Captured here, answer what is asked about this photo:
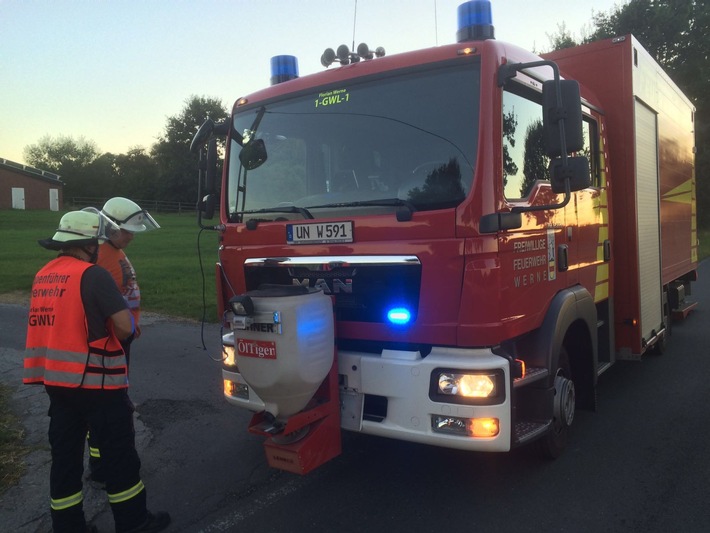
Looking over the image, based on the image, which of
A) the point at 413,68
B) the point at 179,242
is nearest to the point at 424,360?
the point at 413,68

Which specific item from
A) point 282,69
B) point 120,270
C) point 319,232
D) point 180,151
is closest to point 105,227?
point 120,270

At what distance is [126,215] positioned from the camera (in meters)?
4.36

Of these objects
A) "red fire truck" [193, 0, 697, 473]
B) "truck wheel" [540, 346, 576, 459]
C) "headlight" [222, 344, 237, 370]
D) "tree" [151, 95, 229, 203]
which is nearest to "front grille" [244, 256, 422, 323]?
"red fire truck" [193, 0, 697, 473]

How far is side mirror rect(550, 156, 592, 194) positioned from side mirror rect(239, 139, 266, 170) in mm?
2026

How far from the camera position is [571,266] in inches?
170

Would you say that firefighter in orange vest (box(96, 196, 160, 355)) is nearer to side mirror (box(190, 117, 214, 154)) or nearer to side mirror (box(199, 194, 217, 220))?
side mirror (box(199, 194, 217, 220))

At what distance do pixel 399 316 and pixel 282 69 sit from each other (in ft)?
8.06

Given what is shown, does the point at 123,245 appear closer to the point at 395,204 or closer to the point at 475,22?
the point at 395,204

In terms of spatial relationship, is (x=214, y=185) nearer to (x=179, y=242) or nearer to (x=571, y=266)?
(x=571, y=266)

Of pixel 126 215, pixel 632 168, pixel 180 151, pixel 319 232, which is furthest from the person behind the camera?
pixel 180 151

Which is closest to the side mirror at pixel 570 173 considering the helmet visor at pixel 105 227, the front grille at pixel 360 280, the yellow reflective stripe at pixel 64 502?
the front grille at pixel 360 280

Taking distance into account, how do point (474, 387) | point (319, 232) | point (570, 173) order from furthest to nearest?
point (319, 232) → point (570, 173) → point (474, 387)

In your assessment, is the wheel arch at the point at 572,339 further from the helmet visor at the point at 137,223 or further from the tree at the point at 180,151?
the tree at the point at 180,151

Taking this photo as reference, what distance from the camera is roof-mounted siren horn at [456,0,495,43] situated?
12.1ft
